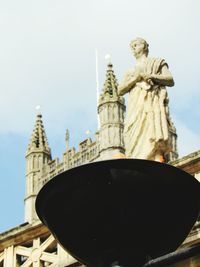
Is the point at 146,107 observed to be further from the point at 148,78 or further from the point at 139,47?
the point at 139,47

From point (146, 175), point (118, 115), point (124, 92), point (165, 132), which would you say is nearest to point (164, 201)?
point (146, 175)

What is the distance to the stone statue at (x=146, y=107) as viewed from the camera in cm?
859

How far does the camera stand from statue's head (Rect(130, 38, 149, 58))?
370 inches

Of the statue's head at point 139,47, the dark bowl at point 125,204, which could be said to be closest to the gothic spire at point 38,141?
the statue's head at point 139,47

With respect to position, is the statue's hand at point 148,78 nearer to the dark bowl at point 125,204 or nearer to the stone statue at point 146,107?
the stone statue at point 146,107

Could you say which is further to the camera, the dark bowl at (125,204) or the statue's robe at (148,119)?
the statue's robe at (148,119)

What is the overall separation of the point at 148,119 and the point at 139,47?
39.7 inches

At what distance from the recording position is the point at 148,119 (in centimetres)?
882

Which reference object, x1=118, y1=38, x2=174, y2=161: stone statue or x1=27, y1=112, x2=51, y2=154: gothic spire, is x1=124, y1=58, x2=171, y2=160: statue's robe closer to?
x1=118, y1=38, x2=174, y2=161: stone statue

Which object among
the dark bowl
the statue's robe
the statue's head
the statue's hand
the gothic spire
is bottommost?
the dark bowl

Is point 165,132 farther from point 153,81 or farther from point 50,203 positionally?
point 50,203

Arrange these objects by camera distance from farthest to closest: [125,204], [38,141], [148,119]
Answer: [38,141], [148,119], [125,204]

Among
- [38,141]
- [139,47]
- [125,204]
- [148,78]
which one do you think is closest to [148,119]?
[148,78]

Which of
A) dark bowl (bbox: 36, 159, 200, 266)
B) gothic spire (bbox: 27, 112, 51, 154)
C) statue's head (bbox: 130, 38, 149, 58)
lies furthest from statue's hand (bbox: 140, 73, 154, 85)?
gothic spire (bbox: 27, 112, 51, 154)
